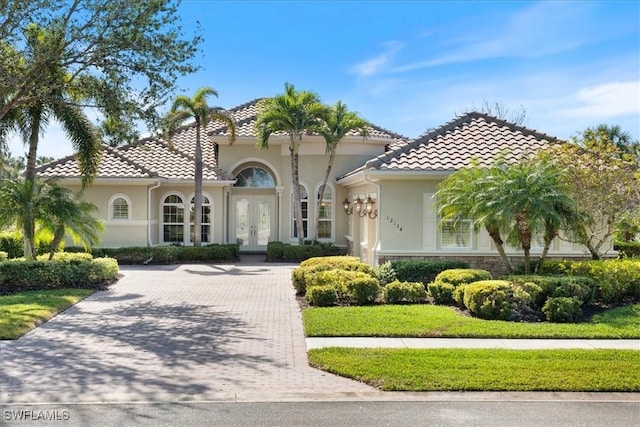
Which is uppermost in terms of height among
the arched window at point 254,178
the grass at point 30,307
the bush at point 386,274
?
the arched window at point 254,178

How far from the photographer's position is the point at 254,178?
A: 26375 mm

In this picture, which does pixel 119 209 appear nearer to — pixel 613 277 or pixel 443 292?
pixel 443 292

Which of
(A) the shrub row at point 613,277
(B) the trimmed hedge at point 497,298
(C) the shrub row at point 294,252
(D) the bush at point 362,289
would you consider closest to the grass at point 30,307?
(D) the bush at point 362,289

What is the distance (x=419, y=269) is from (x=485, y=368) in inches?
279

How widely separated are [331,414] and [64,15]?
36.4ft

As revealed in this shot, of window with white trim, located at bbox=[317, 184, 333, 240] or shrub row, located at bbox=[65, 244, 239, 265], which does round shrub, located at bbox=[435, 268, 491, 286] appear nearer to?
shrub row, located at bbox=[65, 244, 239, 265]

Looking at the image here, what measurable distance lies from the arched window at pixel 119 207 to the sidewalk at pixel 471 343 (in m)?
15.5

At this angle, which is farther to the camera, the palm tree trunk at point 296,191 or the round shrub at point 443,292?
the palm tree trunk at point 296,191

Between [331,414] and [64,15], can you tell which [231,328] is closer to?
[331,414]

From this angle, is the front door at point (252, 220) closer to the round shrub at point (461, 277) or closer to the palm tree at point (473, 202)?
the palm tree at point (473, 202)

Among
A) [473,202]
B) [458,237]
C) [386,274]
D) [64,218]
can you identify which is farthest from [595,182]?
[64,218]

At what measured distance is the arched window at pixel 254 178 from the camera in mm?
26281

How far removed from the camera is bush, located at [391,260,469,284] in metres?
14.6
